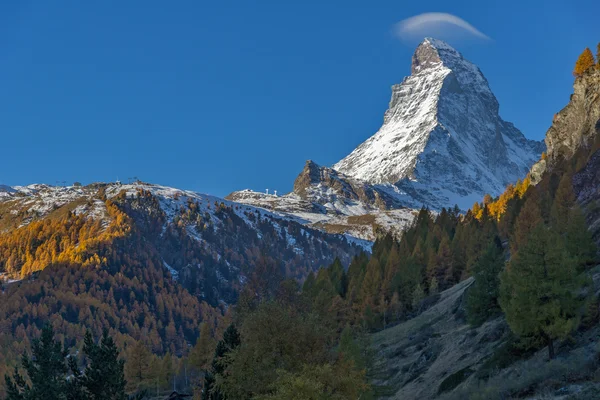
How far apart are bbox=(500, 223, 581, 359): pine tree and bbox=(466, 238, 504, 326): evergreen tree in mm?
18056

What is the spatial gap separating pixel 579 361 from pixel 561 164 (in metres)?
94.5

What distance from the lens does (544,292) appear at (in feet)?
117

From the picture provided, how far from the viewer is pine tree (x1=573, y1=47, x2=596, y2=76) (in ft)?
404

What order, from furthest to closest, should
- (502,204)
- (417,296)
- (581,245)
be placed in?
(502,204), (417,296), (581,245)

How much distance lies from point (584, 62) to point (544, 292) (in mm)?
105199

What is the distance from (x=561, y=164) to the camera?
115125mm

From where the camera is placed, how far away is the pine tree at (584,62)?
123m

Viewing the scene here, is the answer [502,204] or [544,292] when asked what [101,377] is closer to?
[544,292]

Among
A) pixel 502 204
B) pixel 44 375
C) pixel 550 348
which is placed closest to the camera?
pixel 550 348

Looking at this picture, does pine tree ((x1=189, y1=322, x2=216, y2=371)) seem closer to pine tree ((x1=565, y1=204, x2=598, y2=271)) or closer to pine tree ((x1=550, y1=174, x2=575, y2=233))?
pine tree ((x1=550, y1=174, x2=575, y2=233))

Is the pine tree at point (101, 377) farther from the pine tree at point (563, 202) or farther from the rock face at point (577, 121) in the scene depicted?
the rock face at point (577, 121)

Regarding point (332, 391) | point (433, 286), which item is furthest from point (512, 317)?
point (433, 286)

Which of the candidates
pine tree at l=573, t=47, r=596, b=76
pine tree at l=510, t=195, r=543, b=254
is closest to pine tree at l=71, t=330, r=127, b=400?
pine tree at l=510, t=195, r=543, b=254

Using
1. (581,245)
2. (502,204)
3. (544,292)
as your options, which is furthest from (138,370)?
(502,204)
